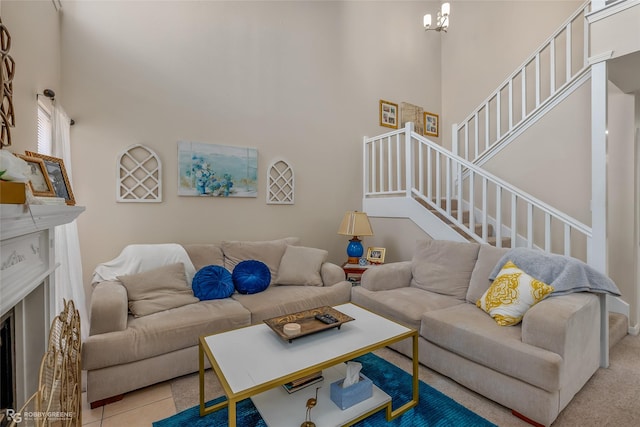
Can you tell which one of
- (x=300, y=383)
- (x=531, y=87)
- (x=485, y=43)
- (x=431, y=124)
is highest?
(x=485, y=43)

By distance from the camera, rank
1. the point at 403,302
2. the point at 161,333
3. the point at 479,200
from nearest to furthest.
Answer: the point at 161,333, the point at 403,302, the point at 479,200

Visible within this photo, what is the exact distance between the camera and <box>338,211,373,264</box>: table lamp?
3.33 meters

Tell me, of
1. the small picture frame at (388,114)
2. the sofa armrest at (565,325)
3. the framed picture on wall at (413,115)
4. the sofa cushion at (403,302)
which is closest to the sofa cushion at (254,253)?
the sofa cushion at (403,302)

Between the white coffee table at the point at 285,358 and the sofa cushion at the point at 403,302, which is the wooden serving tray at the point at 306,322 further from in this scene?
the sofa cushion at the point at 403,302

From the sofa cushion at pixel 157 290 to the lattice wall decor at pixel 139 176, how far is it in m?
0.82

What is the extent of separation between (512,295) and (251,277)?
6.46 feet

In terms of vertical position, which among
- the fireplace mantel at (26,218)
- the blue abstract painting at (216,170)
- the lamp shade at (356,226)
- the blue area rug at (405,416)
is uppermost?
the blue abstract painting at (216,170)

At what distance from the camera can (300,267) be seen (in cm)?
295

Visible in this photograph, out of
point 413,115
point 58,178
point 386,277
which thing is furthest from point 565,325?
point 413,115

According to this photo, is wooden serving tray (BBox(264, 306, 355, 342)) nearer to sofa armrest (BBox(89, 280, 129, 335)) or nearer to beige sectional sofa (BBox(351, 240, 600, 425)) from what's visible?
beige sectional sofa (BBox(351, 240, 600, 425))

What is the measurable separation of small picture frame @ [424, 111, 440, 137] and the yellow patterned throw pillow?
3.26 meters

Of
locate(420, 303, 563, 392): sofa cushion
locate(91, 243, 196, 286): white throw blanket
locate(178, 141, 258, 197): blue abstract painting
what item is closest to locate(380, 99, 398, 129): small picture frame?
locate(178, 141, 258, 197): blue abstract painting

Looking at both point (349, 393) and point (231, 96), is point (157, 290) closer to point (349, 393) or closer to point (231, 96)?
point (349, 393)

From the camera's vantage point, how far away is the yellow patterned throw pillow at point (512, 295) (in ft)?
6.26
